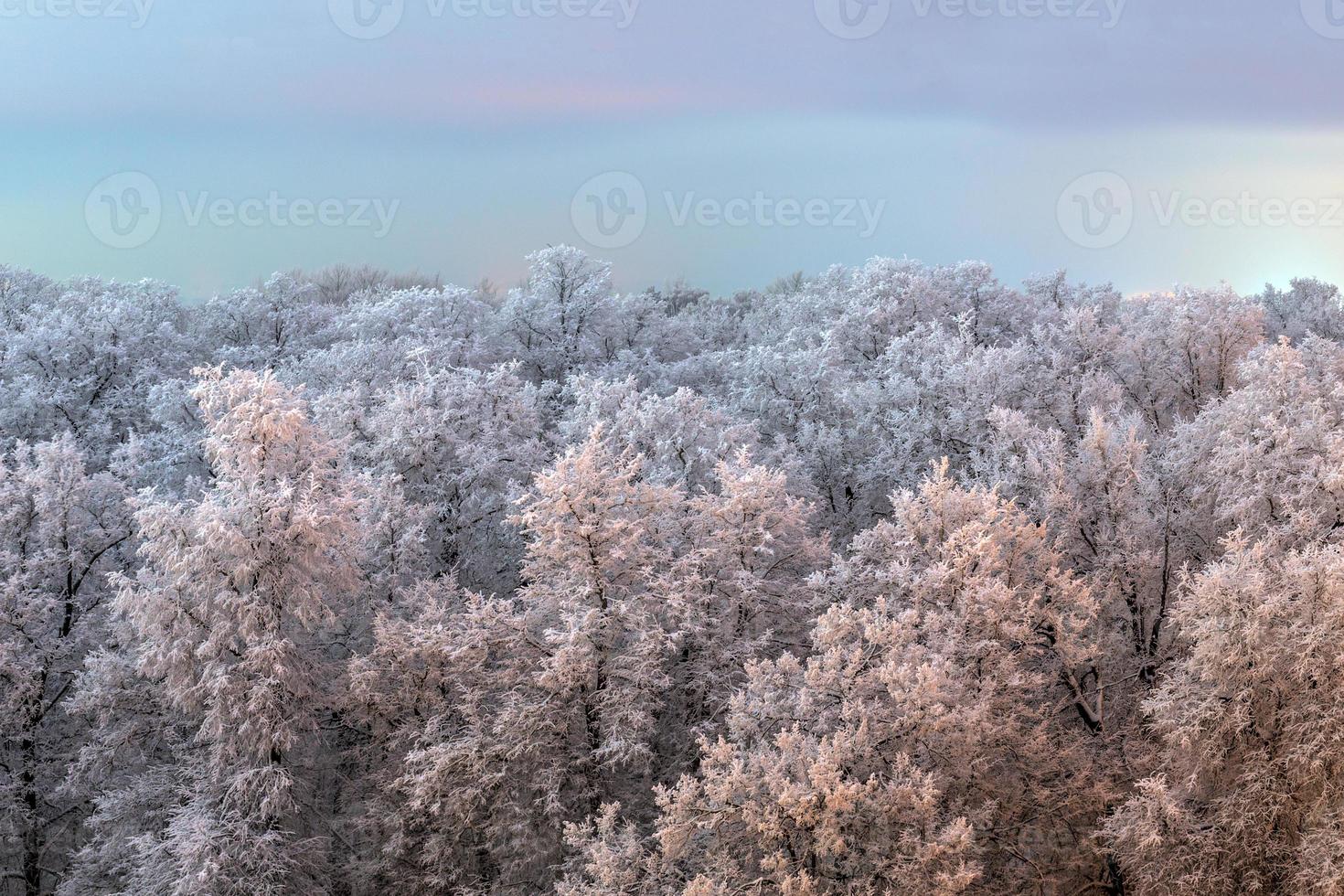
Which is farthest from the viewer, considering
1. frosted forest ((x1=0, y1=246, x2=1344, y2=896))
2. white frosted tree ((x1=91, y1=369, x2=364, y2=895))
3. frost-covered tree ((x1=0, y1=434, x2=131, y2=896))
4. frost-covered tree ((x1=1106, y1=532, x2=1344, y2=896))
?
frost-covered tree ((x1=0, y1=434, x2=131, y2=896))

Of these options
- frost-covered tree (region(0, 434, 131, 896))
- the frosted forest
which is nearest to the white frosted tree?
the frosted forest

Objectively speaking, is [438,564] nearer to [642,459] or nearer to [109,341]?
[642,459]

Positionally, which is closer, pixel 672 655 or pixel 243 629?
pixel 243 629

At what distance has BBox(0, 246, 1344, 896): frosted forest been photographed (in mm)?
17641

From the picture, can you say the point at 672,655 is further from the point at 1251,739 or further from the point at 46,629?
the point at 46,629

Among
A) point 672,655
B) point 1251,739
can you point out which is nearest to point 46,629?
point 672,655

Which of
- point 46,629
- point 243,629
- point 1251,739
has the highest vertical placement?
point 243,629

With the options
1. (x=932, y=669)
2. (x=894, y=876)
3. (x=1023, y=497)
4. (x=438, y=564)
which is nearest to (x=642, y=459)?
(x=438, y=564)

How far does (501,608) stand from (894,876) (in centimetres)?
875

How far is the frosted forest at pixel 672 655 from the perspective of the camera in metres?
17.6

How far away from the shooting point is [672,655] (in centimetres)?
2247

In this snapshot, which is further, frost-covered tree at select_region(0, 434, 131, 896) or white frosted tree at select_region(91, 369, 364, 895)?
frost-covered tree at select_region(0, 434, 131, 896)

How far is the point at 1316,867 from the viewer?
1639 centimetres

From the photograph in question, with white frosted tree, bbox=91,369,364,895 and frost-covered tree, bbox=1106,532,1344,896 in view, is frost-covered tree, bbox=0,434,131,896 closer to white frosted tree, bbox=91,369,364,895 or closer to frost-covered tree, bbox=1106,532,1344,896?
white frosted tree, bbox=91,369,364,895
